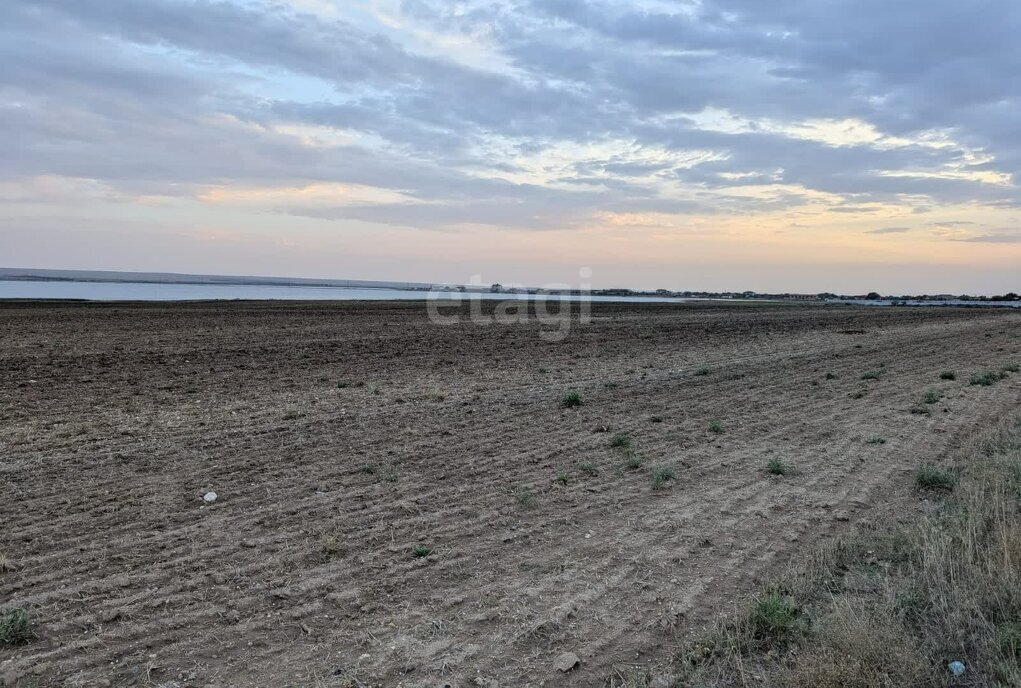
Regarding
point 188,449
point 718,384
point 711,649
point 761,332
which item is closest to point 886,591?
point 711,649

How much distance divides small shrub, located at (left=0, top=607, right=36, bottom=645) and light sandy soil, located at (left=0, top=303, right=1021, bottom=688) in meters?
0.09

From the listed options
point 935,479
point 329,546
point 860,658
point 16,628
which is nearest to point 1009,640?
point 860,658

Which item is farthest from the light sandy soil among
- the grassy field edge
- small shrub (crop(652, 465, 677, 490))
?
the grassy field edge

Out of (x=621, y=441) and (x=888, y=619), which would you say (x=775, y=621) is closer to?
(x=888, y=619)

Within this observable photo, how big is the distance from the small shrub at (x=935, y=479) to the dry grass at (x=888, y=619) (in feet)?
4.96

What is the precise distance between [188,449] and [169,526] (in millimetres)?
2792

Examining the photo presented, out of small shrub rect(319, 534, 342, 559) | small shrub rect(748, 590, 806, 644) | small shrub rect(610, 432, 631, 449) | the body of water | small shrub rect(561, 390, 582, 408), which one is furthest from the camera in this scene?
the body of water

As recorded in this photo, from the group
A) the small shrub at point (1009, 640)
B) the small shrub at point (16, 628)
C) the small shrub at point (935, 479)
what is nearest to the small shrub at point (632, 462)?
the small shrub at point (935, 479)

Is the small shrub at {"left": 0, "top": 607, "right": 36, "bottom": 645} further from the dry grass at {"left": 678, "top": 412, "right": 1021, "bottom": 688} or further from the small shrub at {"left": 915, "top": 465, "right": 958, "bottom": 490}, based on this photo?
the small shrub at {"left": 915, "top": 465, "right": 958, "bottom": 490}

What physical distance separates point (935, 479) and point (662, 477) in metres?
2.93

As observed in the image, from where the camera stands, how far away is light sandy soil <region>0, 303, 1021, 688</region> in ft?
13.5

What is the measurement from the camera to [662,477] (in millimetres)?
7508

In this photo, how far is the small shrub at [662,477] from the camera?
7323 millimetres

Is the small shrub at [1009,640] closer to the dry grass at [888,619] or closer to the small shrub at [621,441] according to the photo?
the dry grass at [888,619]
